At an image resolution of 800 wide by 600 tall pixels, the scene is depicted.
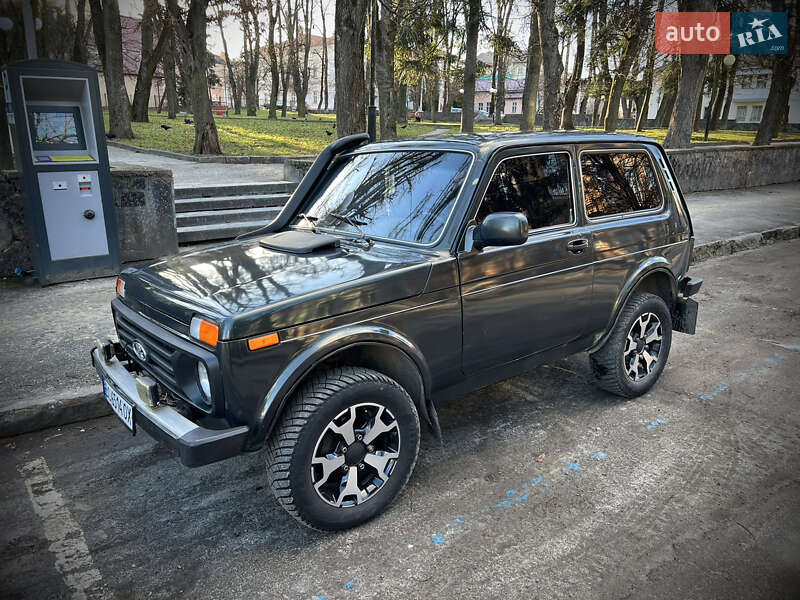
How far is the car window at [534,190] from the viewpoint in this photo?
349 cm

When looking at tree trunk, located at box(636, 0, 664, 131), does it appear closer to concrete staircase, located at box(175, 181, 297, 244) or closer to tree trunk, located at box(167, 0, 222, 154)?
tree trunk, located at box(167, 0, 222, 154)

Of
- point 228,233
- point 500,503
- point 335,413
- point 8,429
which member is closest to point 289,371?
point 335,413

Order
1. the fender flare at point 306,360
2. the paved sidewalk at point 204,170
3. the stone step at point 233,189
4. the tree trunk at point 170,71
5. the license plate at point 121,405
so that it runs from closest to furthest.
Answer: the fender flare at point 306,360, the license plate at point 121,405, the stone step at point 233,189, the paved sidewalk at point 204,170, the tree trunk at point 170,71

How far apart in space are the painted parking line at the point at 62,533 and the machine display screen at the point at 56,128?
14.4 feet

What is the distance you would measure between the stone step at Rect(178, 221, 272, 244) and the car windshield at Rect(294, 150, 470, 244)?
5.18 metres

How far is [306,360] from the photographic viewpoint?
8.91ft

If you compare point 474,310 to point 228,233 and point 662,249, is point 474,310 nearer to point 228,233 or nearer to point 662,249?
point 662,249

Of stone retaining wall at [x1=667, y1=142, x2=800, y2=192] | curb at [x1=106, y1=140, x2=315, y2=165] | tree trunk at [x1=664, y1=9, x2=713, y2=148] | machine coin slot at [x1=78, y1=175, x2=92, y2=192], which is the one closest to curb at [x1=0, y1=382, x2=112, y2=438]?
machine coin slot at [x1=78, y1=175, x2=92, y2=192]

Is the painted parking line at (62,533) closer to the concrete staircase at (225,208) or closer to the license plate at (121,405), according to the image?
the license plate at (121,405)

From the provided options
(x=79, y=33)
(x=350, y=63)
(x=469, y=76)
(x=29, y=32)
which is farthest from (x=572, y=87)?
(x=29, y=32)

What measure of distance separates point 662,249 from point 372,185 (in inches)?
90.6

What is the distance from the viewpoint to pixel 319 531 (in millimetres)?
3014

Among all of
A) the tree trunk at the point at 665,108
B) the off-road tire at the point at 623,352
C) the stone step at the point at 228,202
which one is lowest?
the off-road tire at the point at 623,352

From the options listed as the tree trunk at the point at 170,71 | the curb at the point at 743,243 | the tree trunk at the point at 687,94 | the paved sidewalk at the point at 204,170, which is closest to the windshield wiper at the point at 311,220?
the paved sidewalk at the point at 204,170
